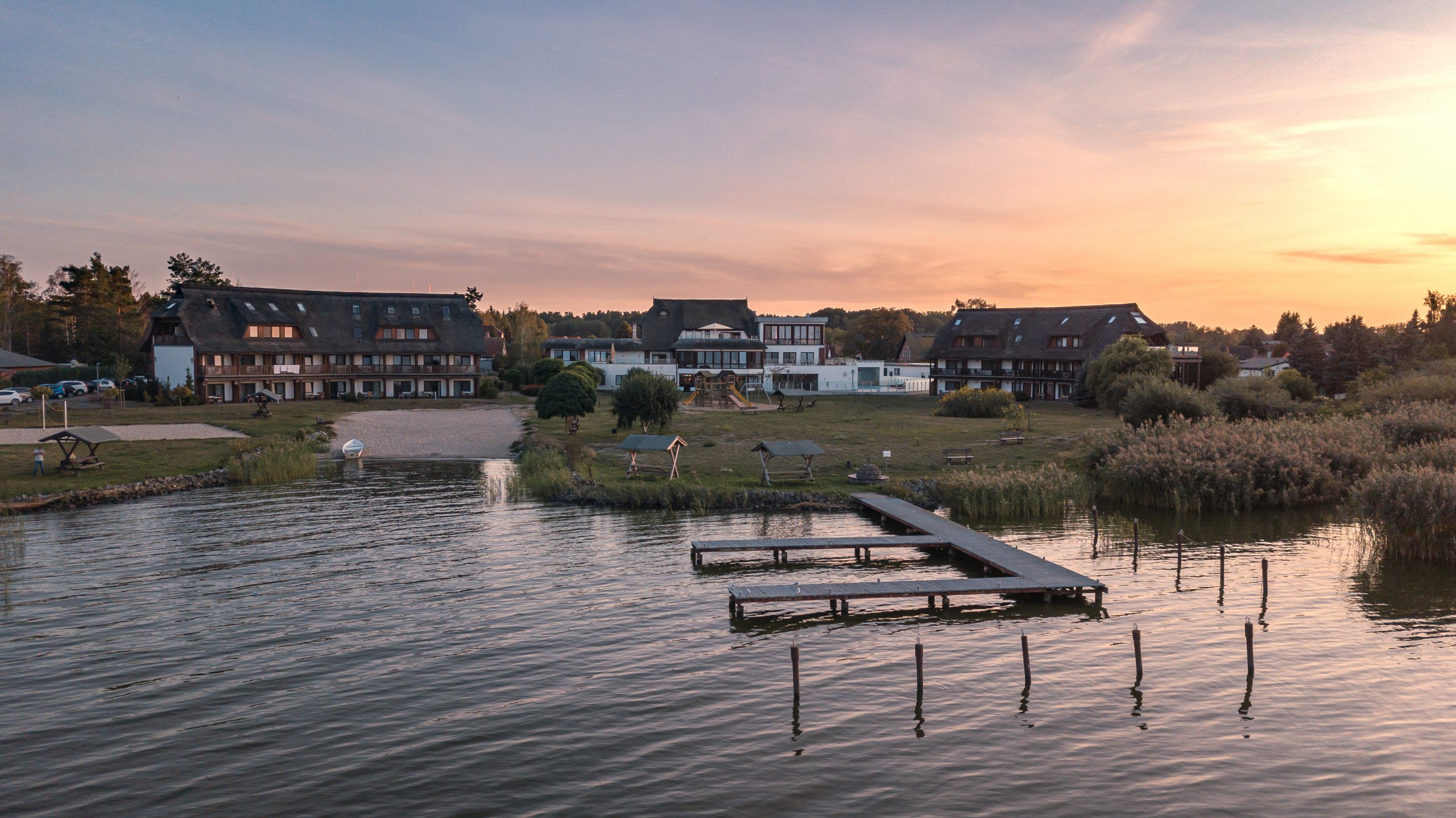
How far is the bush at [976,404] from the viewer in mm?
77375

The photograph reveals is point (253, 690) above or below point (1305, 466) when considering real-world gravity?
below

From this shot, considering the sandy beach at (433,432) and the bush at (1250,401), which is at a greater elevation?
the bush at (1250,401)

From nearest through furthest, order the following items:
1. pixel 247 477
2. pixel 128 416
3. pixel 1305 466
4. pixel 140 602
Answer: pixel 140 602
pixel 1305 466
pixel 247 477
pixel 128 416

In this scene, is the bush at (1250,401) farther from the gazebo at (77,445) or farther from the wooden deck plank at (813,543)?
the gazebo at (77,445)

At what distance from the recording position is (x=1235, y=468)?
1563 inches

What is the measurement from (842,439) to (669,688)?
40206 mm

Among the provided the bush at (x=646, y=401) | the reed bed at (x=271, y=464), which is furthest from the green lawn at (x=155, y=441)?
the bush at (x=646, y=401)

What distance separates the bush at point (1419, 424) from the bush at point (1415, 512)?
559 inches

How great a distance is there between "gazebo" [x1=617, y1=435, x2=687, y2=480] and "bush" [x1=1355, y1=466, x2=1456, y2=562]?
26.6 metres

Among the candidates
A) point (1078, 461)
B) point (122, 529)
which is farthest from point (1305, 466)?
point (122, 529)

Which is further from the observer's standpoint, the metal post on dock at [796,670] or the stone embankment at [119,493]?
the stone embankment at [119,493]

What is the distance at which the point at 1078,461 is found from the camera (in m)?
46.9

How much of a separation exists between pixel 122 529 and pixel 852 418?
51.3 m

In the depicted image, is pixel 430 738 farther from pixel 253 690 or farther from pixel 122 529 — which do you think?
pixel 122 529
